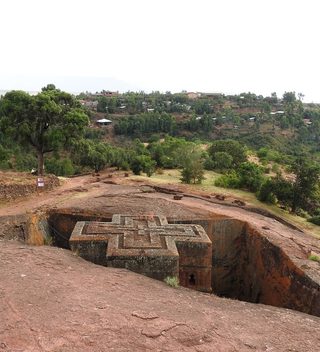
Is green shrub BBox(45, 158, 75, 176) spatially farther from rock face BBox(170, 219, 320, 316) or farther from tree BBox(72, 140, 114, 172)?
rock face BBox(170, 219, 320, 316)

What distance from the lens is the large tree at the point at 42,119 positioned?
61.1ft

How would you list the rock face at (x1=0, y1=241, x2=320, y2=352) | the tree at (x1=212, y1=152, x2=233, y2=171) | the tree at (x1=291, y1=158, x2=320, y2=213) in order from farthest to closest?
the tree at (x1=212, y1=152, x2=233, y2=171) → the tree at (x1=291, y1=158, x2=320, y2=213) → the rock face at (x1=0, y1=241, x2=320, y2=352)

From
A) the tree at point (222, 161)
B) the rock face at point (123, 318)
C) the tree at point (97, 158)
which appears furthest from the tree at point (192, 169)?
the rock face at point (123, 318)

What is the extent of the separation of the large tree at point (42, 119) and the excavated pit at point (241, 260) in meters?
6.91

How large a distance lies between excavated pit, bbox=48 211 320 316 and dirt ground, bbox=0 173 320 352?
1.24 metres

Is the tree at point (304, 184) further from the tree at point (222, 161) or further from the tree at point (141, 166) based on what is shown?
the tree at point (222, 161)

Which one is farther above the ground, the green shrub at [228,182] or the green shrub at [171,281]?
the green shrub at [171,281]

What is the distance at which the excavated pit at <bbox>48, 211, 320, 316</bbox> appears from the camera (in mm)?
10352

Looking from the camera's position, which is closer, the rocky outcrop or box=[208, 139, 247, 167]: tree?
the rocky outcrop

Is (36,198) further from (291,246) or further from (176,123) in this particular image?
(176,123)

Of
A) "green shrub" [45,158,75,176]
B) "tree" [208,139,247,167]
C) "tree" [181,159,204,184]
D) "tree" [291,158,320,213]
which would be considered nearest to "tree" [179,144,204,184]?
"tree" [181,159,204,184]

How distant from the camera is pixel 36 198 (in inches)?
649

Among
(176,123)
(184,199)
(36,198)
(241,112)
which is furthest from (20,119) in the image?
(241,112)

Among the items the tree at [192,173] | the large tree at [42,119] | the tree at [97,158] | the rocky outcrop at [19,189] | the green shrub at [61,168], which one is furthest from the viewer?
the tree at [97,158]
